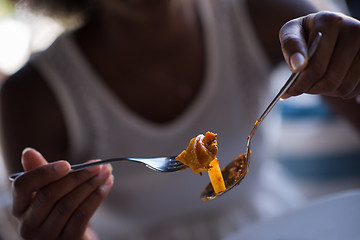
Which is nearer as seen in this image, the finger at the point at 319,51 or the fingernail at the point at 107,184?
the finger at the point at 319,51

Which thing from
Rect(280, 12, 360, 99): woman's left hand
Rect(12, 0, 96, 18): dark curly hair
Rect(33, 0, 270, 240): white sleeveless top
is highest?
Rect(12, 0, 96, 18): dark curly hair

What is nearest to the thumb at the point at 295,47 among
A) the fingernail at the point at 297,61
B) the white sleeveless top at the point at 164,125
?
the fingernail at the point at 297,61

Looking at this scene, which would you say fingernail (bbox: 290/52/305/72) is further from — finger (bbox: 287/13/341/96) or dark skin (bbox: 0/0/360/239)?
dark skin (bbox: 0/0/360/239)

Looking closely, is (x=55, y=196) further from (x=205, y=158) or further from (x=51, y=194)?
(x=205, y=158)

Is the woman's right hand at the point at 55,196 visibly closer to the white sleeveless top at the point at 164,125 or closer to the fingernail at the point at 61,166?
the fingernail at the point at 61,166

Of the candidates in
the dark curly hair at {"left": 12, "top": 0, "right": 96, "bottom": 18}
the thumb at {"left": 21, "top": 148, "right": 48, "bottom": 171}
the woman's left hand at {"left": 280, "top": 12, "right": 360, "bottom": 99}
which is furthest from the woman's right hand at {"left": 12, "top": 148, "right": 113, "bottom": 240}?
the dark curly hair at {"left": 12, "top": 0, "right": 96, "bottom": 18}

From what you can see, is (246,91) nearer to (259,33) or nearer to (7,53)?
(259,33)

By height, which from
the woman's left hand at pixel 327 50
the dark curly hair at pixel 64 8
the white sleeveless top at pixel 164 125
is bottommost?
the white sleeveless top at pixel 164 125

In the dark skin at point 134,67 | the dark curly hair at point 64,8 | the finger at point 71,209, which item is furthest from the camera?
the dark curly hair at point 64,8
